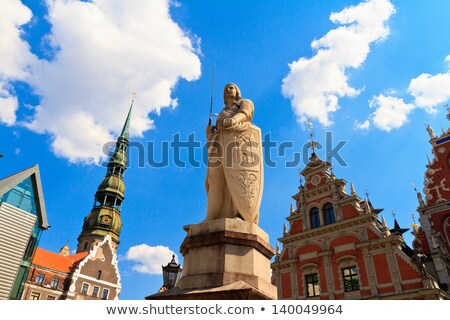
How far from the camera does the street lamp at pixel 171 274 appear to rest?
28.0ft

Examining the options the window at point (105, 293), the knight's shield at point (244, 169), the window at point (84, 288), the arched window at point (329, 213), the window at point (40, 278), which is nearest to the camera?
the knight's shield at point (244, 169)

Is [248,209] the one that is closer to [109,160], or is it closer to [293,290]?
[293,290]

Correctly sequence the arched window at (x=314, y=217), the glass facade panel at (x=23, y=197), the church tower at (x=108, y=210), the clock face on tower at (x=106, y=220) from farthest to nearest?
the clock face on tower at (x=106, y=220), the church tower at (x=108, y=210), the glass facade panel at (x=23, y=197), the arched window at (x=314, y=217)

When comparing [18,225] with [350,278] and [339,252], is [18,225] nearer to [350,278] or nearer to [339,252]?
[339,252]

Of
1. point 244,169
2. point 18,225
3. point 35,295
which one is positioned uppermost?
point 18,225

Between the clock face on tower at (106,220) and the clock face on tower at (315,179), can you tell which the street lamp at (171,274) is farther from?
the clock face on tower at (106,220)

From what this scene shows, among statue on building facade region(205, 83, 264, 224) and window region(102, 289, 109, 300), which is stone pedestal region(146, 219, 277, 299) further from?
window region(102, 289, 109, 300)

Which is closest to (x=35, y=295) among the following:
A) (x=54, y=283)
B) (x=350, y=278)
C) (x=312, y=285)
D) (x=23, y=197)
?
(x=54, y=283)

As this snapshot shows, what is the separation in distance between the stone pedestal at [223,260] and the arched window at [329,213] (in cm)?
1918

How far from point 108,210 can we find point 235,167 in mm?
60395

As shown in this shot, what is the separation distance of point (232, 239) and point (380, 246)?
60.3ft

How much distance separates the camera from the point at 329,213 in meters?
23.4

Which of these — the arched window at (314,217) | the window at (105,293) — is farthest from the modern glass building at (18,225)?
the arched window at (314,217)

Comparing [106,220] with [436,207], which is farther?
[106,220]
